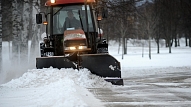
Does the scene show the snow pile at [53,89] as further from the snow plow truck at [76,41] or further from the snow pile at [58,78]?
the snow plow truck at [76,41]

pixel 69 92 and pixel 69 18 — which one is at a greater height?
pixel 69 18

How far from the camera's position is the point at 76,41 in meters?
9.75

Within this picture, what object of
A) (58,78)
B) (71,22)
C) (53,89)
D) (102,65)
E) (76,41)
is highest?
(71,22)

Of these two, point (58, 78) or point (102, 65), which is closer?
point (58, 78)

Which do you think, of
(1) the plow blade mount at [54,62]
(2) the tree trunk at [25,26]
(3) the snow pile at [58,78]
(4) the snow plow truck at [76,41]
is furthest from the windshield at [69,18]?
(2) the tree trunk at [25,26]

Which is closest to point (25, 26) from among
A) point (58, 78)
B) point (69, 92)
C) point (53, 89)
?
point (58, 78)

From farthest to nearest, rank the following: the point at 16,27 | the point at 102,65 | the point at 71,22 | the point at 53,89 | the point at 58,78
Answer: the point at 16,27 → the point at 71,22 → the point at 102,65 → the point at 58,78 → the point at 53,89

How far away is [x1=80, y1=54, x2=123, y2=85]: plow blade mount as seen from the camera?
31.5 ft

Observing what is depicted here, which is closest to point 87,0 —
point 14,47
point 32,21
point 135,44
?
point 32,21

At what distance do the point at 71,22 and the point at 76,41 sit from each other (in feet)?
4.01

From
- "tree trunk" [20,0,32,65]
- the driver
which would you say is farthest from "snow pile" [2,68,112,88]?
"tree trunk" [20,0,32,65]

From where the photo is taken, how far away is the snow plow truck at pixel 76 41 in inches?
379

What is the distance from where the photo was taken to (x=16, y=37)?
689 inches

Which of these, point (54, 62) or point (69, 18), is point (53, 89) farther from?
point (69, 18)
